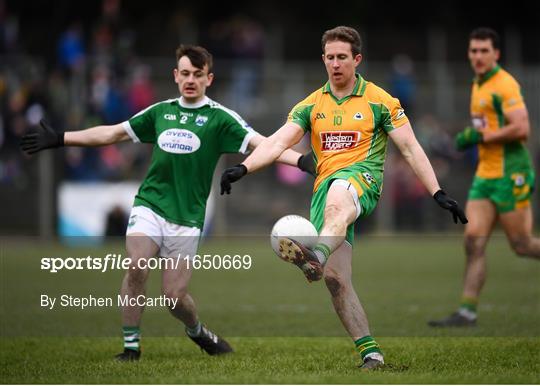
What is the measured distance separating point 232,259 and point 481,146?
7.55 meters

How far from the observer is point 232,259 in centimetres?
1805

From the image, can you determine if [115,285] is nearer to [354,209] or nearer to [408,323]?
[408,323]

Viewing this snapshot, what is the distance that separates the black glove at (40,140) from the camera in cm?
885

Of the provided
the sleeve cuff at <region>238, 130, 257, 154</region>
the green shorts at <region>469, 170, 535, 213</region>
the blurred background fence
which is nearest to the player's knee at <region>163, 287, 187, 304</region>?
the sleeve cuff at <region>238, 130, 257, 154</region>

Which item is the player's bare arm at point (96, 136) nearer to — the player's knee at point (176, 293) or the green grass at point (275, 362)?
the player's knee at point (176, 293)

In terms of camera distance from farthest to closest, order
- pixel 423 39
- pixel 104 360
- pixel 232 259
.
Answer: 1. pixel 423 39
2. pixel 232 259
3. pixel 104 360

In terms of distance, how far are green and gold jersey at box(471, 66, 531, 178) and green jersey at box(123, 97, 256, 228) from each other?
3274 mm

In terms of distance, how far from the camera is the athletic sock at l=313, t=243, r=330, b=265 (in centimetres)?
709

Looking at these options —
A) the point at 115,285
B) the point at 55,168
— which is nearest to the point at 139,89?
the point at 55,168

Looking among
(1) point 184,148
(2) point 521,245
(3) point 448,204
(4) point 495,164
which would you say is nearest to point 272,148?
(1) point 184,148

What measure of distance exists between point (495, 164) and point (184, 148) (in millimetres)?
3834

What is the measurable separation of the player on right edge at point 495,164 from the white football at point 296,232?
4.07 meters

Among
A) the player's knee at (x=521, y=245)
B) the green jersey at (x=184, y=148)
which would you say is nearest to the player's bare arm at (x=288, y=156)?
the green jersey at (x=184, y=148)

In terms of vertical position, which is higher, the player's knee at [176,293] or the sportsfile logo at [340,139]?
the sportsfile logo at [340,139]
